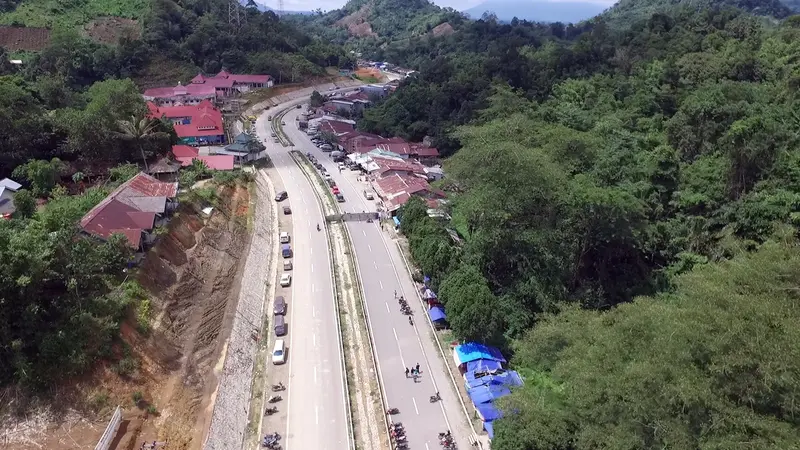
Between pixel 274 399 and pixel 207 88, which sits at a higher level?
pixel 207 88

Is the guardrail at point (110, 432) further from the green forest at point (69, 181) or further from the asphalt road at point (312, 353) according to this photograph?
the asphalt road at point (312, 353)

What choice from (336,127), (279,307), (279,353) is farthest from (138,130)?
(336,127)

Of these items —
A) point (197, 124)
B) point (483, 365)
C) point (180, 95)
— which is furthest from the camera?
point (180, 95)

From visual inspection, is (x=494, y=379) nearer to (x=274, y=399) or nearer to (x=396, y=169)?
(x=274, y=399)

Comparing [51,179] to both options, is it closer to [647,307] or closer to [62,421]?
[62,421]

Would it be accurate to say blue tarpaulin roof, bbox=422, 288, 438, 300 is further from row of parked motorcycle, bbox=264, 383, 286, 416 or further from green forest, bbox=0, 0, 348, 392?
green forest, bbox=0, 0, 348, 392

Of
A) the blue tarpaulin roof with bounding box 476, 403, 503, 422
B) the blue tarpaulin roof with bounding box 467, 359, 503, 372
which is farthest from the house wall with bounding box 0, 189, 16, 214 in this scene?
the blue tarpaulin roof with bounding box 476, 403, 503, 422

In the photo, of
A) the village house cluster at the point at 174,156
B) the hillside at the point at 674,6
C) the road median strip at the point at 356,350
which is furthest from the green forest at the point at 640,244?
the hillside at the point at 674,6
